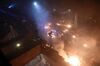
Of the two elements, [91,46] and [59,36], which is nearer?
[91,46]

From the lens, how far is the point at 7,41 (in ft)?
32.6

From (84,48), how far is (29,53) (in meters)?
4.92

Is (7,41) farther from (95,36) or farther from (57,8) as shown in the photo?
(57,8)

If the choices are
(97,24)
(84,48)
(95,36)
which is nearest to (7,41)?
(84,48)

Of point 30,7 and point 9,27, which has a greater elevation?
point 30,7

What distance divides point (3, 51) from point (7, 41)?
3.01 feet

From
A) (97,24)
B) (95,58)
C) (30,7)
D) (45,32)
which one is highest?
(30,7)

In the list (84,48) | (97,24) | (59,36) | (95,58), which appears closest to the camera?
(95,58)

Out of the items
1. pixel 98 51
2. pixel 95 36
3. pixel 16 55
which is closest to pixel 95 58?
pixel 98 51

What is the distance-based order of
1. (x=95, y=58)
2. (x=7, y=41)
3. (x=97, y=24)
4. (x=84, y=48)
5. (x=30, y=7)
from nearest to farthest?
1. (x=7, y=41)
2. (x=95, y=58)
3. (x=84, y=48)
4. (x=97, y=24)
5. (x=30, y=7)

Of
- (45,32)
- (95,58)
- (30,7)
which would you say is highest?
(30,7)

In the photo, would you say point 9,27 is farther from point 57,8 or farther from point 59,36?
point 57,8

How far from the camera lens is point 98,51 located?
38.3ft

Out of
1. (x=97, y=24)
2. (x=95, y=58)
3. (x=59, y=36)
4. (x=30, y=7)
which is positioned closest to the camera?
(x=95, y=58)
